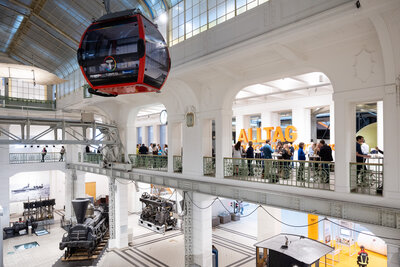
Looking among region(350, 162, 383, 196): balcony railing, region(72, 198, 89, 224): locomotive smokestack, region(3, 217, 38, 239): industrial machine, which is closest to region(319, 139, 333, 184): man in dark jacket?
region(350, 162, 383, 196): balcony railing

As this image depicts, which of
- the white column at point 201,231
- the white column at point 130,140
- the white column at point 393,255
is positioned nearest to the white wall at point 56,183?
the white column at point 130,140

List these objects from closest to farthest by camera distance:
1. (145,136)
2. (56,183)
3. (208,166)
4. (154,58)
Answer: (154,58) < (208,166) < (56,183) < (145,136)

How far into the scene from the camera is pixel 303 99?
1284cm

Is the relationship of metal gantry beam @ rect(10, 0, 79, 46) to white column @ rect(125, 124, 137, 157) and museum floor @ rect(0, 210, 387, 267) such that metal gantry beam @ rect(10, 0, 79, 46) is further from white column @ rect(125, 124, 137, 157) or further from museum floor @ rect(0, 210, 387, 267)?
museum floor @ rect(0, 210, 387, 267)

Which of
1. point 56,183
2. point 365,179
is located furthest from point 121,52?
point 56,183

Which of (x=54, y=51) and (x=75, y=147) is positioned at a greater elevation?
(x=54, y=51)

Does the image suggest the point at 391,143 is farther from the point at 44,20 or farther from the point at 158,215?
the point at 44,20

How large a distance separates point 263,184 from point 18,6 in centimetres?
1441

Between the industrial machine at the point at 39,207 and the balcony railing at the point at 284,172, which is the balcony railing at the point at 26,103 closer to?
the industrial machine at the point at 39,207

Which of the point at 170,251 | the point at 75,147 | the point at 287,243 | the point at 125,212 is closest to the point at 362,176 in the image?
the point at 287,243

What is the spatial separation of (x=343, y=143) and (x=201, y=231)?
605 cm

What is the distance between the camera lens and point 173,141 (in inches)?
453

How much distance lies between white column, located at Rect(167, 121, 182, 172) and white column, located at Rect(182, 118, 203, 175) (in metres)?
0.98

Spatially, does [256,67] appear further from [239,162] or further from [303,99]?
[303,99]
